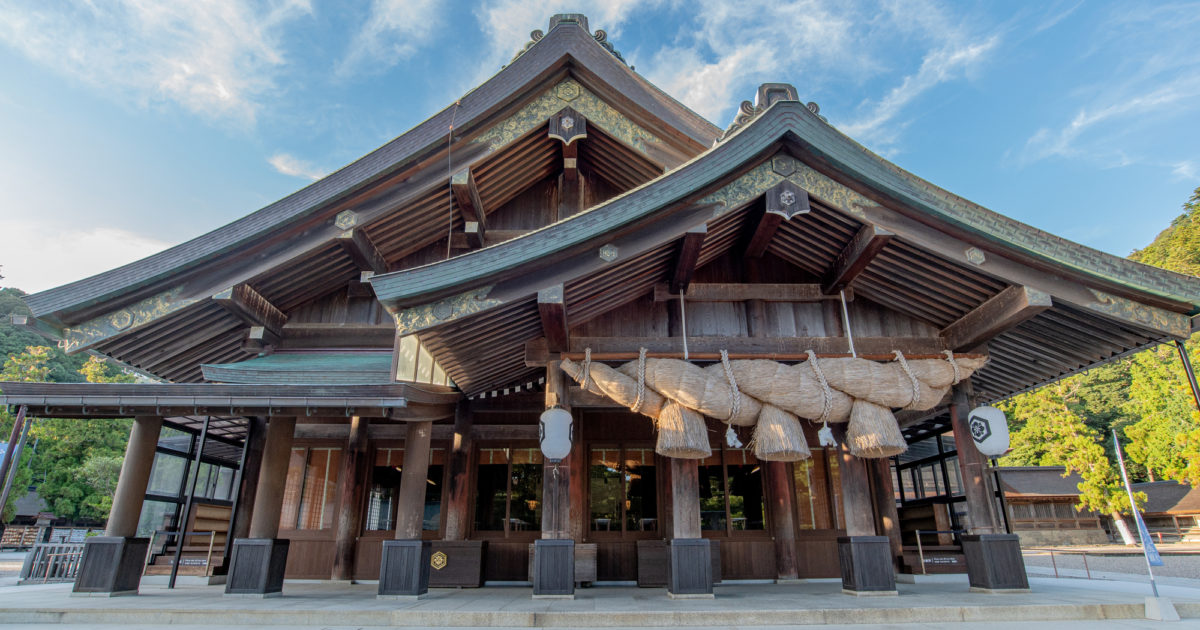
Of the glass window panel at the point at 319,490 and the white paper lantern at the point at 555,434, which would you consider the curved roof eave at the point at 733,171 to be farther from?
the glass window panel at the point at 319,490

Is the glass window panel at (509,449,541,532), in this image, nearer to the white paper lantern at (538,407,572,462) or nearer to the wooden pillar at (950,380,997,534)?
the white paper lantern at (538,407,572,462)

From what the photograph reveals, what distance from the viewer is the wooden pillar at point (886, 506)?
9922mm

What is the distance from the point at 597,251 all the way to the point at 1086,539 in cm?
3303

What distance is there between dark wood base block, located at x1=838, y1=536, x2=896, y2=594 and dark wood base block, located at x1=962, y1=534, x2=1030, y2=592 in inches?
41.1

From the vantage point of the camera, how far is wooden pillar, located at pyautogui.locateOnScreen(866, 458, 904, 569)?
9.92m

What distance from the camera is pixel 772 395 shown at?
20.5ft

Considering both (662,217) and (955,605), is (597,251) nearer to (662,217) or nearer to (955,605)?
(662,217)

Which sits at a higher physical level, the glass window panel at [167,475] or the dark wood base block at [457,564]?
the glass window panel at [167,475]

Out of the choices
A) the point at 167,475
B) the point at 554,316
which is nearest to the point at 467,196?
the point at 554,316

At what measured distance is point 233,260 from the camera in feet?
24.4

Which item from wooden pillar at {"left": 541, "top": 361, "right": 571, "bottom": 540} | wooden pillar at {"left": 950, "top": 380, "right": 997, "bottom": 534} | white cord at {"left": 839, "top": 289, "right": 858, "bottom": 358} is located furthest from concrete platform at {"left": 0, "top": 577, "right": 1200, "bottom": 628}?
white cord at {"left": 839, "top": 289, "right": 858, "bottom": 358}

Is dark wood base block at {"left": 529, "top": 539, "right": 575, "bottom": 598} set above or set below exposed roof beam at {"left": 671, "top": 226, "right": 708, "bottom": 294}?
below

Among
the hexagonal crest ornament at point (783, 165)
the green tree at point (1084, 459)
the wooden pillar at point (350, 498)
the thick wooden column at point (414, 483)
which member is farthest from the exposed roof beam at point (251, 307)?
the green tree at point (1084, 459)

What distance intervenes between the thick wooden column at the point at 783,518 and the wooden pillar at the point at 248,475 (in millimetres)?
8131
